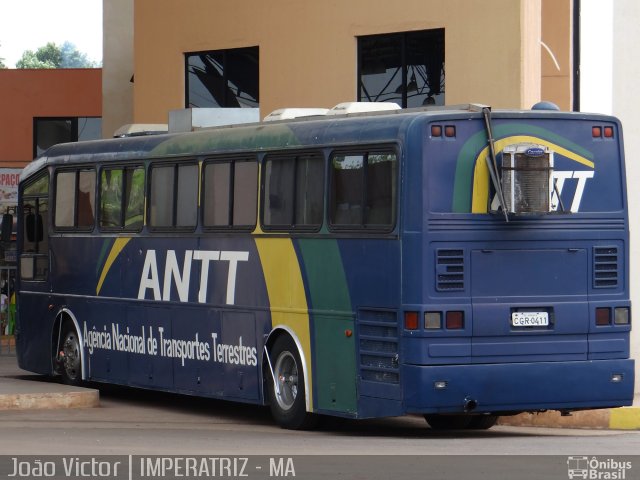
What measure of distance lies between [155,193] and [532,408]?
5689 mm

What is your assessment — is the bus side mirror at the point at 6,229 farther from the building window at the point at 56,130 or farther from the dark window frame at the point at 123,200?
the building window at the point at 56,130

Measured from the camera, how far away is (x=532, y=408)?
13961 millimetres

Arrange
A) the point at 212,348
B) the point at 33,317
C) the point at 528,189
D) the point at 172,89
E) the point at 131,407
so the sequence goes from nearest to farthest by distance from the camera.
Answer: the point at 528,189, the point at 212,348, the point at 131,407, the point at 33,317, the point at 172,89

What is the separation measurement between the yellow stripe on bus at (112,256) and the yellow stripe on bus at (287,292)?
3112 mm

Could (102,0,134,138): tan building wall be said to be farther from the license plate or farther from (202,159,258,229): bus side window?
the license plate

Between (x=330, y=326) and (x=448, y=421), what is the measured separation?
202 cm

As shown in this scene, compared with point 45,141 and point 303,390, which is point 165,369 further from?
point 45,141

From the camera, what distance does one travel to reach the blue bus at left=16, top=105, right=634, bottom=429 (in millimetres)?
13562

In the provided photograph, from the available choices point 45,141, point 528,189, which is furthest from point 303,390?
point 45,141

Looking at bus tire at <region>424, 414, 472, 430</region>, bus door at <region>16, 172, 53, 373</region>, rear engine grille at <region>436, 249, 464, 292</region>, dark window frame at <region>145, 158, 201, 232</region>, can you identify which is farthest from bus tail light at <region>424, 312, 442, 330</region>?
bus door at <region>16, 172, 53, 373</region>

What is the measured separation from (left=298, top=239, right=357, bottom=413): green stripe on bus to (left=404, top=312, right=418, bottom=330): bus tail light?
32.7 inches

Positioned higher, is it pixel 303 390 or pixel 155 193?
pixel 155 193

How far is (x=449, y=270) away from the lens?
44.6ft

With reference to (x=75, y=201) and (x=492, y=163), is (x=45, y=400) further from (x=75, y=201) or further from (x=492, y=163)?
(x=492, y=163)
